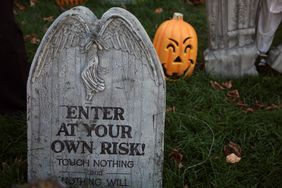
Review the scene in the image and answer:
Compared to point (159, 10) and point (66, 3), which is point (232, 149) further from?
point (66, 3)

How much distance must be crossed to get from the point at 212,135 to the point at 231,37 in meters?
1.18

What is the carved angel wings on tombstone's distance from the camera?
2461mm

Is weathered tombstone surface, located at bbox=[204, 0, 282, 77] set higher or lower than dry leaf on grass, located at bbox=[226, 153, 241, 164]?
higher

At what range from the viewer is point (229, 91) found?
403 cm

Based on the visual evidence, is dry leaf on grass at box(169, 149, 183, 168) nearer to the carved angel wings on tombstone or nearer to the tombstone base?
the carved angel wings on tombstone

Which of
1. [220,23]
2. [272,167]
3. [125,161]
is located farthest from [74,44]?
[220,23]

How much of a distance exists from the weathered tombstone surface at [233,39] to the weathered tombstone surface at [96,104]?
1.77 meters

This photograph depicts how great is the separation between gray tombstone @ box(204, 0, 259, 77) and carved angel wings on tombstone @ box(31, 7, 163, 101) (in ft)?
5.87

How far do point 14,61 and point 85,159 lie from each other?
1.07m

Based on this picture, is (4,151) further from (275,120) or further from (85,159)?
(275,120)

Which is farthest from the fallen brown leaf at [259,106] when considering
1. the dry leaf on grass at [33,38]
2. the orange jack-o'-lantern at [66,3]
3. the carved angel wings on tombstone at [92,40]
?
the orange jack-o'-lantern at [66,3]

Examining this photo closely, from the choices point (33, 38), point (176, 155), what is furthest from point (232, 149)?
point (33, 38)

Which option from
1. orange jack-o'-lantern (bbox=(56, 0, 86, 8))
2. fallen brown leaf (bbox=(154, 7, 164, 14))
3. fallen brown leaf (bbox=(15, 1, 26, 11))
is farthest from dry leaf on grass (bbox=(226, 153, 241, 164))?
fallen brown leaf (bbox=(15, 1, 26, 11))

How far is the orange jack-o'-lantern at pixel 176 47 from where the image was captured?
4.14 meters
